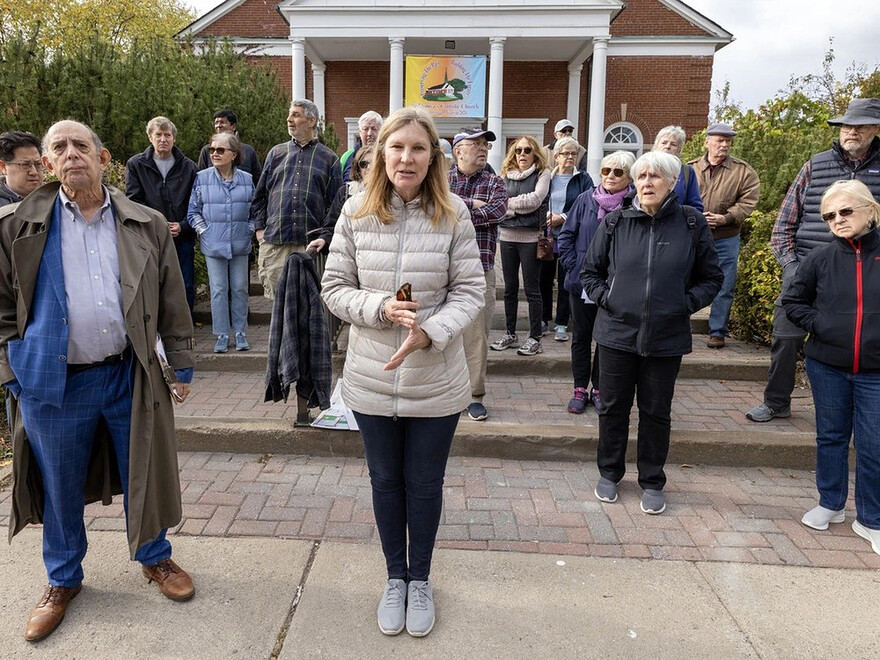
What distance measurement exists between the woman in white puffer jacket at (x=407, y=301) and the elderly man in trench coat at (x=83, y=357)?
0.77m

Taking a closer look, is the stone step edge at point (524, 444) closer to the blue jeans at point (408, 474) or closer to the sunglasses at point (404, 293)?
the blue jeans at point (408, 474)

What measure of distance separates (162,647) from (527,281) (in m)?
3.99

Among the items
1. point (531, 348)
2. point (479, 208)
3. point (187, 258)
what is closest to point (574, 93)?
point (531, 348)

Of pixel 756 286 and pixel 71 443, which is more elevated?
pixel 756 286

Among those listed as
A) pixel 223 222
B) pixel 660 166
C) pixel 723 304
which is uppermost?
pixel 660 166

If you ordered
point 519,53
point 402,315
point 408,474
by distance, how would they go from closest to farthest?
1. point 402,315
2. point 408,474
3. point 519,53

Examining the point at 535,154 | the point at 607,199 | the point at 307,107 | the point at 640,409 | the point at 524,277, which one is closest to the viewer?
the point at 640,409

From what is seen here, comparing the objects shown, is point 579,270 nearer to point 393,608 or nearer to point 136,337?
point 393,608

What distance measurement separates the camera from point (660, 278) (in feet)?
11.3

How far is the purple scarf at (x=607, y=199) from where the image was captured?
181 inches

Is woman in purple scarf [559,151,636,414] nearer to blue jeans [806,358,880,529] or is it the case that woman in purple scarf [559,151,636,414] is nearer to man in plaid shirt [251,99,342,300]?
blue jeans [806,358,880,529]

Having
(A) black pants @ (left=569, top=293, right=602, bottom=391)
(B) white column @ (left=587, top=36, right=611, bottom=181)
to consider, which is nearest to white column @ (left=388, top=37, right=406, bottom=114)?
(B) white column @ (left=587, top=36, right=611, bottom=181)

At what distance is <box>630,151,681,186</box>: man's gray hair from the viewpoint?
134 inches

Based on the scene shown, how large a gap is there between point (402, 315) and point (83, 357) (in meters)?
1.31
